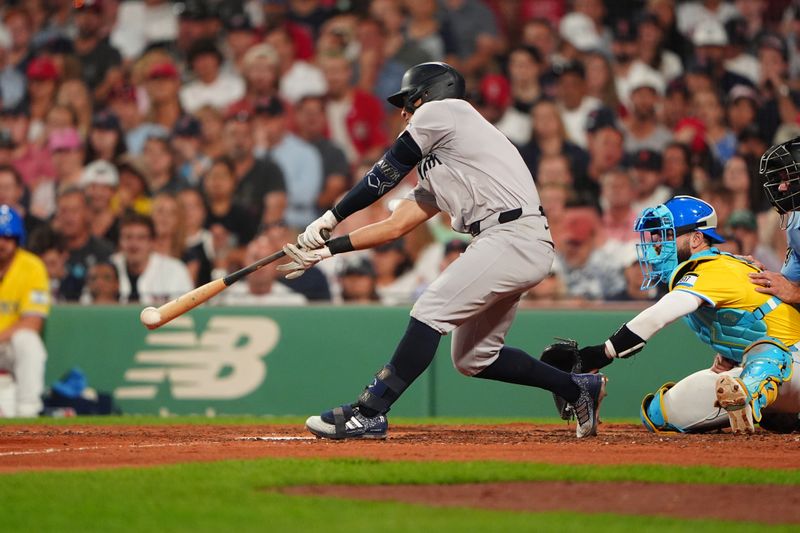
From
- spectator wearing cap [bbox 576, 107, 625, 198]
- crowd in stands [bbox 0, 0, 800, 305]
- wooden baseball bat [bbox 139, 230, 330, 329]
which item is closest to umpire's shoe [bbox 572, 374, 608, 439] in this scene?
wooden baseball bat [bbox 139, 230, 330, 329]

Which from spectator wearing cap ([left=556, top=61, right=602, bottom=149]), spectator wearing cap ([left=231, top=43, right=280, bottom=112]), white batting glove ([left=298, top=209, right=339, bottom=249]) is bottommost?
white batting glove ([left=298, top=209, right=339, bottom=249])

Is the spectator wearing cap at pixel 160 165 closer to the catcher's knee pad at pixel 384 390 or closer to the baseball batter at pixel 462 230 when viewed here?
the baseball batter at pixel 462 230

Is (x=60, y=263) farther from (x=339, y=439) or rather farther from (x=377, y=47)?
(x=339, y=439)

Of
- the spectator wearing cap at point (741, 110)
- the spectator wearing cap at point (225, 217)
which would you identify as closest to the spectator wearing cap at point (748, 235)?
the spectator wearing cap at point (741, 110)

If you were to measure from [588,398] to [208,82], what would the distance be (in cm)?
865

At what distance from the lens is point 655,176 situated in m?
12.1

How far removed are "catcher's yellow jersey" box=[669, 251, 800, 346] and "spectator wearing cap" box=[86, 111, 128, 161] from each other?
8.25 m

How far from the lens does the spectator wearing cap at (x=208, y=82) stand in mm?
13930

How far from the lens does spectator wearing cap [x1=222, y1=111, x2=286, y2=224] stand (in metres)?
12.5

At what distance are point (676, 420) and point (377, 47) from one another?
7798mm

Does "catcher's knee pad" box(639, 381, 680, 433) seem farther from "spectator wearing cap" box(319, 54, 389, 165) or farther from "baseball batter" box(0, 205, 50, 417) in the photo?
"spectator wearing cap" box(319, 54, 389, 165)

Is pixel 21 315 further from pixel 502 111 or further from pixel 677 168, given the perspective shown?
pixel 677 168

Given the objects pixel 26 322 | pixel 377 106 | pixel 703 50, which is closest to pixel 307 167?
pixel 377 106

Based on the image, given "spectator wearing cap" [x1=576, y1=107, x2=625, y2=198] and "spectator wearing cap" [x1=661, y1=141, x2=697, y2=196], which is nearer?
"spectator wearing cap" [x1=661, y1=141, x2=697, y2=196]
